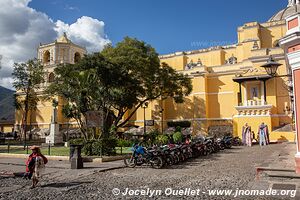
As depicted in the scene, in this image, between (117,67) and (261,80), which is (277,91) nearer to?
(261,80)

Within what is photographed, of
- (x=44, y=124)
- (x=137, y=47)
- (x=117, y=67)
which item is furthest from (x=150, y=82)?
(x=44, y=124)

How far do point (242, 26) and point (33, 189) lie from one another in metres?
35.3

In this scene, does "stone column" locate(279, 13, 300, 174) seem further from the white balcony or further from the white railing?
the white railing

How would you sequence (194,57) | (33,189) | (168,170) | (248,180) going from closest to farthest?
(33,189), (248,180), (168,170), (194,57)

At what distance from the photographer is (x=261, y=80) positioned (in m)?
28.3

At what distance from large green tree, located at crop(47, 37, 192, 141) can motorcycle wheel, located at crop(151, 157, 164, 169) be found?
6477 millimetres

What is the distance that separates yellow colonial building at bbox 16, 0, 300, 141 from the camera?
2775 centimetres

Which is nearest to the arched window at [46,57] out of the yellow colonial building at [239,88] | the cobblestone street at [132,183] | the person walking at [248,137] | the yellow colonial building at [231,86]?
the yellow colonial building at [231,86]

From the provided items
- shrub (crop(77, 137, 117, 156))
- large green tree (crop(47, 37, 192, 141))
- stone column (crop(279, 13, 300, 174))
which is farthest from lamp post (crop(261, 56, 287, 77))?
large green tree (crop(47, 37, 192, 141))

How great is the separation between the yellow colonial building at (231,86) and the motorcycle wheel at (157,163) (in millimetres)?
14724

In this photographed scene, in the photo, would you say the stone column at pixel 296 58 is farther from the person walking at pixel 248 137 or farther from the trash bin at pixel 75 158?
the person walking at pixel 248 137

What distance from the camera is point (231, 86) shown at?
3475 cm

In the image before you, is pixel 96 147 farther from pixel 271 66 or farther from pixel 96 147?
pixel 271 66

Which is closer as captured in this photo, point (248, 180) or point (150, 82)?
point (248, 180)
